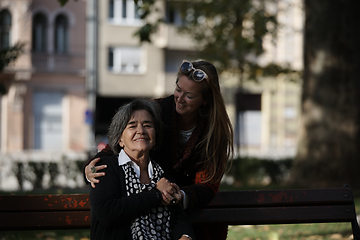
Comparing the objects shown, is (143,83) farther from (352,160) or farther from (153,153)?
(153,153)

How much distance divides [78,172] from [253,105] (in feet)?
69.7

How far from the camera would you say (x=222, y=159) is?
379 cm

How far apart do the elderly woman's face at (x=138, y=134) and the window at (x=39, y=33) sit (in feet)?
91.6

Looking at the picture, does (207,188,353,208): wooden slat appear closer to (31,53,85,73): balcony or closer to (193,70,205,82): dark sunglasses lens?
(193,70,205,82): dark sunglasses lens

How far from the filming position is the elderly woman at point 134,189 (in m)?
3.27

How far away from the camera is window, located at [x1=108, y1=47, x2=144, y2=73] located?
102ft

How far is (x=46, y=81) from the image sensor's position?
29.9 meters

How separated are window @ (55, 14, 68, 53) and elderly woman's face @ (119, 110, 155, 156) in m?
28.3

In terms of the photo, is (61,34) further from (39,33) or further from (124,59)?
(124,59)

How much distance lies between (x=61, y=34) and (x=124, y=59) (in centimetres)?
365

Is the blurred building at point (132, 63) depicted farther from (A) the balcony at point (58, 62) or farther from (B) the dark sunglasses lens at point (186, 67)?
(B) the dark sunglasses lens at point (186, 67)

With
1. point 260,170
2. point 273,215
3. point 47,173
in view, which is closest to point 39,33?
point 47,173

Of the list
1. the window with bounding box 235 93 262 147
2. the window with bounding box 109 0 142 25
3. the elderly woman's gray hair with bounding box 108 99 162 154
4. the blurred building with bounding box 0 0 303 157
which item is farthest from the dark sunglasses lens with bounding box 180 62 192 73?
the window with bounding box 235 93 262 147

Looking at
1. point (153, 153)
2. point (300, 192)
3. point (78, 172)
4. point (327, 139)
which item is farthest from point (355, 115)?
point (153, 153)
